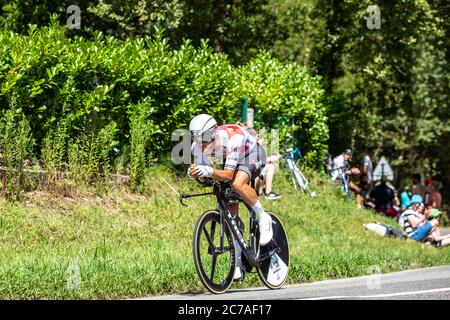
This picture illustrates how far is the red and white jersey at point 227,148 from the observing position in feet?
33.2

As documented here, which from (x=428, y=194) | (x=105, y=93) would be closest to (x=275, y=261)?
(x=105, y=93)

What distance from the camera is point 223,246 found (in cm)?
1035

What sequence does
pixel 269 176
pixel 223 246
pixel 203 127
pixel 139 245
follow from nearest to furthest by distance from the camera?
pixel 203 127, pixel 223 246, pixel 139 245, pixel 269 176

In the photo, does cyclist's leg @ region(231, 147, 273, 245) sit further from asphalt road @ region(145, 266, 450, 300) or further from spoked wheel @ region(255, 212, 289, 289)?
asphalt road @ region(145, 266, 450, 300)

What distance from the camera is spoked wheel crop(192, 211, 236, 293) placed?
32.8 feet

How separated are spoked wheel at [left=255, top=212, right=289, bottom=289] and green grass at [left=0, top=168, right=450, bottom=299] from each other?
70 cm

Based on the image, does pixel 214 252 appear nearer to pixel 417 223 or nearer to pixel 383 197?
pixel 417 223

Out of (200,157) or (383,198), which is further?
(383,198)

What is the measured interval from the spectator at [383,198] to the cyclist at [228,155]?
1708 cm

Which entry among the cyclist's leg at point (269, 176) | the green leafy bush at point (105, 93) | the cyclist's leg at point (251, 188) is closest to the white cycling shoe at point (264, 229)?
the cyclist's leg at point (251, 188)

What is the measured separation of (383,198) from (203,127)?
60.0ft

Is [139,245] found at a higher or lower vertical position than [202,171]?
lower
